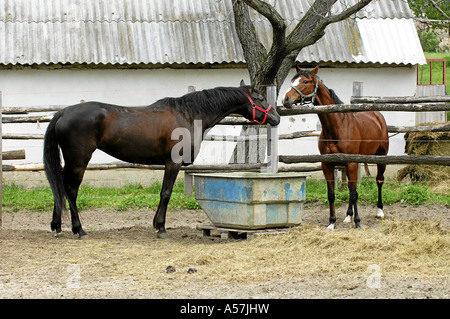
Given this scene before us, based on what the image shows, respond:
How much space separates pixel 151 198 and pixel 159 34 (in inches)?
154

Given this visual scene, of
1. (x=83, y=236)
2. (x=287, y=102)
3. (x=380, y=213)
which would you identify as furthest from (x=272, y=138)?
(x=83, y=236)

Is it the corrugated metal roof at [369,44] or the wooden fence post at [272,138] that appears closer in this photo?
the wooden fence post at [272,138]

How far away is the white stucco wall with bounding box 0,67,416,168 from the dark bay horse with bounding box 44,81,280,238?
3956 mm

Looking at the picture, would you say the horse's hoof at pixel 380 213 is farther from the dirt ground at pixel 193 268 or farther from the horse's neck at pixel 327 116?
the horse's neck at pixel 327 116

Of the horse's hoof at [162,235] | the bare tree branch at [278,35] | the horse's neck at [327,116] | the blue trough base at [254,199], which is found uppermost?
the bare tree branch at [278,35]

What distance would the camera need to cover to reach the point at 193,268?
223 inches

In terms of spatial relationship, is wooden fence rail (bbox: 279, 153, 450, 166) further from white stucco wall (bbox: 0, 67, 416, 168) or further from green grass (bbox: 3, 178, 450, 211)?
white stucco wall (bbox: 0, 67, 416, 168)

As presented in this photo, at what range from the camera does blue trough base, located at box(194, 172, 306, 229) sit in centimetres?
710

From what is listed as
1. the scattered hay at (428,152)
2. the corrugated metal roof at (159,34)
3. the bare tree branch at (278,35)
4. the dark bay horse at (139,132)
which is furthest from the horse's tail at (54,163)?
the scattered hay at (428,152)

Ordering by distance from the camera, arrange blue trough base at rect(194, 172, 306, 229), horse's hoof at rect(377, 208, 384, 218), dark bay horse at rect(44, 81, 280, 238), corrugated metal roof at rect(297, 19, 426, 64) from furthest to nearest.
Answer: corrugated metal roof at rect(297, 19, 426, 64) < horse's hoof at rect(377, 208, 384, 218) < dark bay horse at rect(44, 81, 280, 238) < blue trough base at rect(194, 172, 306, 229)

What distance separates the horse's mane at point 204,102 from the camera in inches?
311

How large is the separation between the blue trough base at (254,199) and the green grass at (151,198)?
8.75 ft

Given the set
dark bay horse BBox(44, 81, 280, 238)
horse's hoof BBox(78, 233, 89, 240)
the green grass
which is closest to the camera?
dark bay horse BBox(44, 81, 280, 238)

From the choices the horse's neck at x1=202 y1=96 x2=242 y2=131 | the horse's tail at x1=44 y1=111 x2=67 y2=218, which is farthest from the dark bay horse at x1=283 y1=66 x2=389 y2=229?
the horse's tail at x1=44 y1=111 x2=67 y2=218
